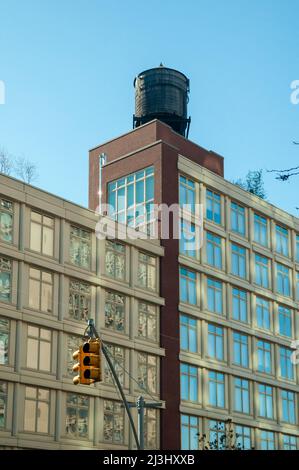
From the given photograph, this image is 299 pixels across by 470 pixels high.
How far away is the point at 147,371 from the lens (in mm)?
57062

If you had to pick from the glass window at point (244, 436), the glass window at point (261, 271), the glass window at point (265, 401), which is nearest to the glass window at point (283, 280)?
the glass window at point (261, 271)

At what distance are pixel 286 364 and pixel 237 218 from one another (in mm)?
11583

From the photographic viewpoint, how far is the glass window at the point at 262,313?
68131 millimetres

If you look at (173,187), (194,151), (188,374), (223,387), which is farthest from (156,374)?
(194,151)

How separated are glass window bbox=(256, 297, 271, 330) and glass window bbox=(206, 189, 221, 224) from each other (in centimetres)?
721

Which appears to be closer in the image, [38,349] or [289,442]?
[38,349]

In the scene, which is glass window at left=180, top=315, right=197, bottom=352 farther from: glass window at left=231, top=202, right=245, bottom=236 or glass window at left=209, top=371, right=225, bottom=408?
glass window at left=231, top=202, right=245, bottom=236

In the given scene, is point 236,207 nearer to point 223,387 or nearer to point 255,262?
point 255,262

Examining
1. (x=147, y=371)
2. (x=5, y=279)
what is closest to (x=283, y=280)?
(x=147, y=371)

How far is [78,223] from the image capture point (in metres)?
54.6

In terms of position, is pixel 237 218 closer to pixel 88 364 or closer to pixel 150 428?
pixel 150 428

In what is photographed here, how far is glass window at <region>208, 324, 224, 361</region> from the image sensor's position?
2463 inches

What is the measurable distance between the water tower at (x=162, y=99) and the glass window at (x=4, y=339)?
25801 mm

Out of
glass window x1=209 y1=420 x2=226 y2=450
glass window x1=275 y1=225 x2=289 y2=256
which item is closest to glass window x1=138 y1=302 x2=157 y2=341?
glass window x1=209 y1=420 x2=226 y2=450
